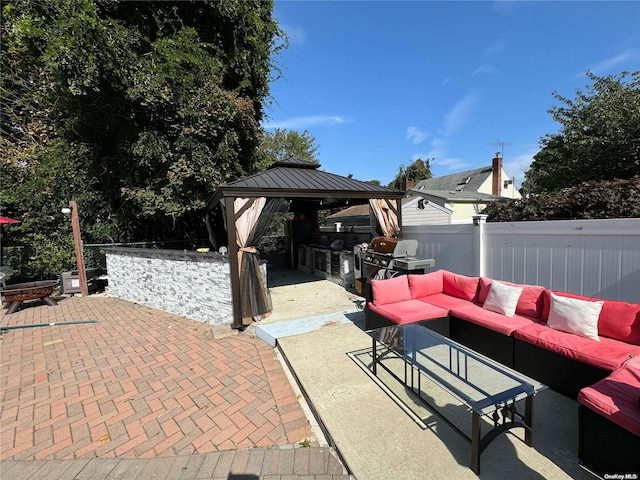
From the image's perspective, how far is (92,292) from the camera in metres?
8.61

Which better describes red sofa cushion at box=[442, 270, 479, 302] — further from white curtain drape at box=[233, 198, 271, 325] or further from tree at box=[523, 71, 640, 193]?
tree at box=[523, 71, 640, 193]

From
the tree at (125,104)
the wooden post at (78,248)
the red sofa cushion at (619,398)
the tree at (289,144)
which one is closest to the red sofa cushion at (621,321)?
the red sofa cushion at (619,398)

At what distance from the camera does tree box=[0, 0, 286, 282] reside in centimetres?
686

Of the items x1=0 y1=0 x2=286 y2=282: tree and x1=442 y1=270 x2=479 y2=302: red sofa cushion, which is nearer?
x1=442 y1=270 x2=479 y2=302: red sofa cushion

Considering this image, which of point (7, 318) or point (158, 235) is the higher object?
point (158, 235)

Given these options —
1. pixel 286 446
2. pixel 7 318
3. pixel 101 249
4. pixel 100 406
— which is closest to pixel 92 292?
pixel 101 249

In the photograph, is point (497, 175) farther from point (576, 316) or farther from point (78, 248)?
point (78, 248)

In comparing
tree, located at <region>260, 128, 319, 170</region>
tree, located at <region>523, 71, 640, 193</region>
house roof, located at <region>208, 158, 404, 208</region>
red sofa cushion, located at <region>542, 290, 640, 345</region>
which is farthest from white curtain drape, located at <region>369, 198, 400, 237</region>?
tree, located at <region>260, 128, 319, 170</region>

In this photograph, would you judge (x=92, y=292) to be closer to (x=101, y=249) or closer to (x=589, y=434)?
(x=101, y=249)

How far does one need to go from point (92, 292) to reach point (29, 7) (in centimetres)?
738

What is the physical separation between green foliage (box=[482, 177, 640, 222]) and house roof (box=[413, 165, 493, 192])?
1735cm

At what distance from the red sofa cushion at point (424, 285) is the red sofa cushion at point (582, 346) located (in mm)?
1513

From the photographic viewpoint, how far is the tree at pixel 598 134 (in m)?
9.77

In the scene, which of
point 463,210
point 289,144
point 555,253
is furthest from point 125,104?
point 463,210
